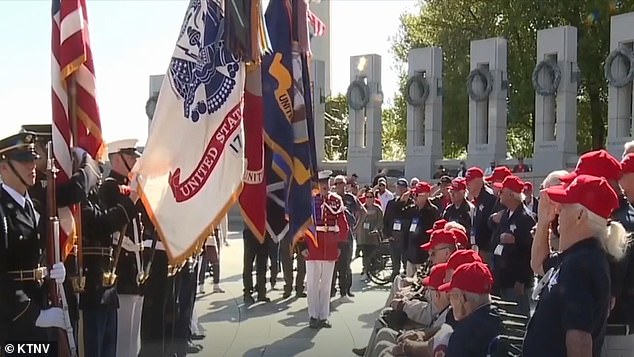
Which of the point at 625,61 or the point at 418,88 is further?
the point at 418,88

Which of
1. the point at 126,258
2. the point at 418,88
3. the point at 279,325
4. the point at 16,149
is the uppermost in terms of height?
the point at 418,88

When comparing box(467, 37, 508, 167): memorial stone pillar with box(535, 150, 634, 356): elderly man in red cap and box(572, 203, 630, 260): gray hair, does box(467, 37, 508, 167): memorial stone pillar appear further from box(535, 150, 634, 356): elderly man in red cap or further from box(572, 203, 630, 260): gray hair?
box(572, 203, 630, 260): gray hair

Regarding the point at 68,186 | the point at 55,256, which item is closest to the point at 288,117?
the point at 68,186

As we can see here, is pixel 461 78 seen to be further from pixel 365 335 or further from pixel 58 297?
pixel 58 297

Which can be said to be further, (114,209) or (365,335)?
(365,335)

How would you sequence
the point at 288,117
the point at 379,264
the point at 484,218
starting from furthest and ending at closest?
the point at 379,264 < the point at 484,218 < the point at 288,117

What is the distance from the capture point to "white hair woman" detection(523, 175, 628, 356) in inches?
126

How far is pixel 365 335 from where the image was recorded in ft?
28.8

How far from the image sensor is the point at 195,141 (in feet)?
16.6

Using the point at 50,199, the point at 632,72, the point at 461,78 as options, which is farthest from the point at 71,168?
the point at 461,78

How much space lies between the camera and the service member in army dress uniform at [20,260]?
4457 millimetres

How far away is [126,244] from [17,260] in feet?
5.42

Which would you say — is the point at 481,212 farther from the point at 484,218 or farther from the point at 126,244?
the point at 126,244

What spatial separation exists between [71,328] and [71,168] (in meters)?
1.09
